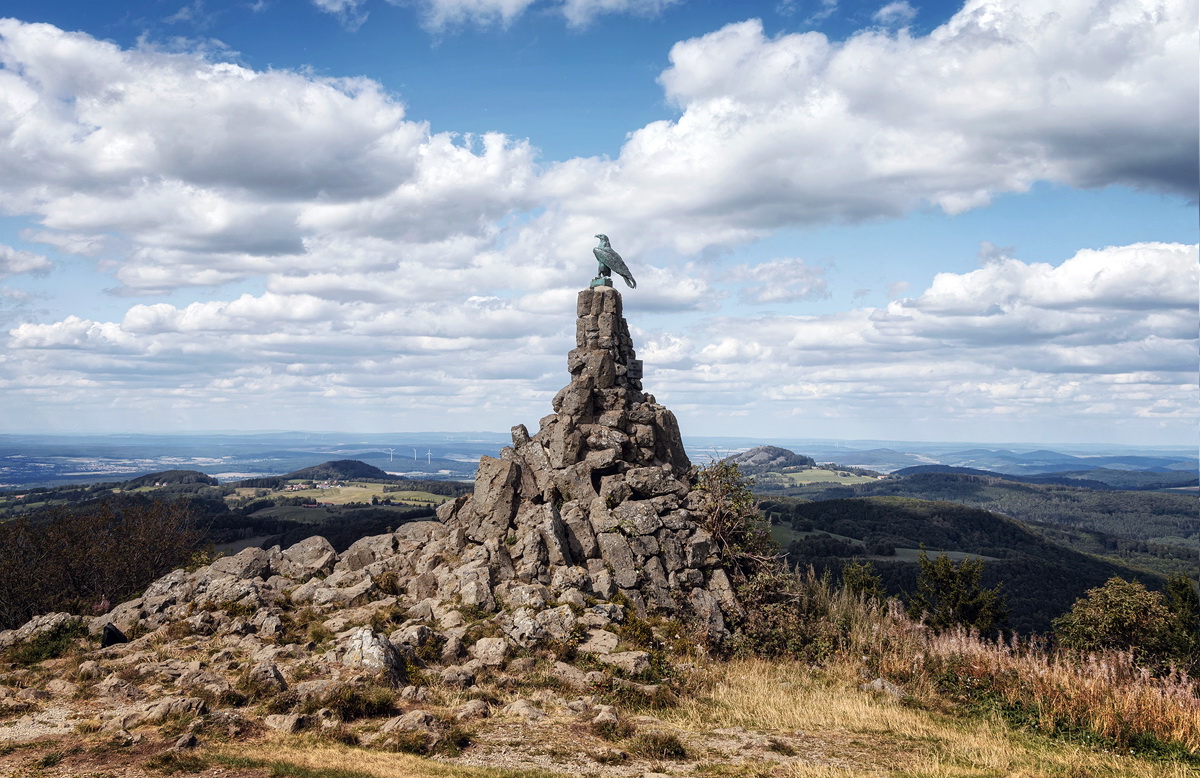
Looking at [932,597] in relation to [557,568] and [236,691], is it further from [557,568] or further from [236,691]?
[236,691]

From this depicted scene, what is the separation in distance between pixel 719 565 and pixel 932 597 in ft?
175

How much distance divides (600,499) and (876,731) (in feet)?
64.4

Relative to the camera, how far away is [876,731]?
69.4ft

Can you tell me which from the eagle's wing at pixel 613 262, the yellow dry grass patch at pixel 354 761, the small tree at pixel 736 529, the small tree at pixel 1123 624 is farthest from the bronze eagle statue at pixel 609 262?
the small tree at pixel 1123 624

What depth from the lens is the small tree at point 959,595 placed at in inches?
2771

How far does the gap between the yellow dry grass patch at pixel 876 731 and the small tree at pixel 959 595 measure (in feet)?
167

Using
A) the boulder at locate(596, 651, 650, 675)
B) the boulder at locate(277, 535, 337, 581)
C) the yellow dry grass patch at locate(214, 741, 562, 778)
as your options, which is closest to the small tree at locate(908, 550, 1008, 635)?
the boulder at locate(596, 651, 650, 675)

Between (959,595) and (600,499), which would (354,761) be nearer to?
(600,499)

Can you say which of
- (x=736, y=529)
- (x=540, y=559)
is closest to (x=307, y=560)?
(x=540, y=559)

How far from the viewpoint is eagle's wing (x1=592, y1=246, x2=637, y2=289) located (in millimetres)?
43500

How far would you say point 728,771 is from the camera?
1769 cm

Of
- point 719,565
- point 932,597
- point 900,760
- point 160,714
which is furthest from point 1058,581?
point 160,714

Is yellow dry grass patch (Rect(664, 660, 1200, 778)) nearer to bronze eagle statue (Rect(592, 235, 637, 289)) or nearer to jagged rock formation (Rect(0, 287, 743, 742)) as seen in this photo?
jagged rock formation (Rect(0, 287, 743, 742))

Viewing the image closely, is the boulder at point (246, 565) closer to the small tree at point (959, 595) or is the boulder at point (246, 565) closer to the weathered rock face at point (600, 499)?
the weathered rock face at point (600, 499)
